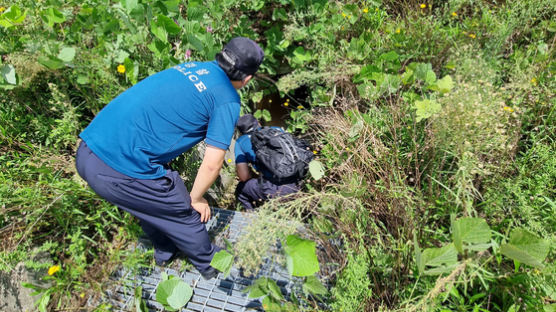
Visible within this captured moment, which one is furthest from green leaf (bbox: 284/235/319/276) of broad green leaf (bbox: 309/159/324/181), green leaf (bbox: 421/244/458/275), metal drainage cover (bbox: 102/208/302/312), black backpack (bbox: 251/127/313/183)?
black backpack (bbox: 251/127/313/183)

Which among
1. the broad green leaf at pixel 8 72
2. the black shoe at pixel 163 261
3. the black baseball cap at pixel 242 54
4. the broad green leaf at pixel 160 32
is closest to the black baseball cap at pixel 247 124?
the black baseball cap at pixel 242 54

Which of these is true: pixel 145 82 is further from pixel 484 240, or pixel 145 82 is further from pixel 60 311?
pixel 484 240

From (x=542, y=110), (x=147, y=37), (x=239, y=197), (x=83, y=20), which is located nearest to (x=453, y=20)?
(x=542, y=110)

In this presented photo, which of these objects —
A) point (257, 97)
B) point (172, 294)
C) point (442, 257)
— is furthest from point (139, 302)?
point (257, 97)

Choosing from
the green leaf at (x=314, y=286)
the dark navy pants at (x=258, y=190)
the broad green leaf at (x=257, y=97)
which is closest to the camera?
the green leaf at (x=314, y=286)

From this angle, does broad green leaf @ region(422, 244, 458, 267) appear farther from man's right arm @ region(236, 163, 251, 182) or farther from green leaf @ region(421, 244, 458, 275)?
man's right arm @ region(236, 163, 251, 182)

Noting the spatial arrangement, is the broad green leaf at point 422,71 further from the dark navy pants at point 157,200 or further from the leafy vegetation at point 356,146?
the dark navy pants at point 157,200

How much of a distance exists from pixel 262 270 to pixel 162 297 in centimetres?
55

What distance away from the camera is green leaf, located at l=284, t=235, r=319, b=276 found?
138 centimetres

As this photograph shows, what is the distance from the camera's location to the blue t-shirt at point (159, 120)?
1633mm

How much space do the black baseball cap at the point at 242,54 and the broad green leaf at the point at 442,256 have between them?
3.95ft

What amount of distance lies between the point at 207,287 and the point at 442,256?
1.30 m

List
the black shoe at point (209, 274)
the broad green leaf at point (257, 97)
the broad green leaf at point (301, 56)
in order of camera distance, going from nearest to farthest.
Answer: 1. the black shoe at point (209, 274)
2. the broad green leaf at point (301, 56)
3. the broad green leaf at point (257, 97)

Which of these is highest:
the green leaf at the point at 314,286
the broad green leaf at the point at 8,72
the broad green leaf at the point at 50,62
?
the broad green leaf at the point at 50,62
